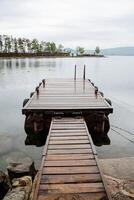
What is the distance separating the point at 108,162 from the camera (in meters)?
10.2

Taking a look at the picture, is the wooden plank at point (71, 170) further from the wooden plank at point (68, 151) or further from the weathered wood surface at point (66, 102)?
the weathered wood surface at point (66, 102)

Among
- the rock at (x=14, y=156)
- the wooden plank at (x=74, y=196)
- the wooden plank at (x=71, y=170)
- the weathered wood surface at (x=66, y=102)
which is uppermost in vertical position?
the weathered wood surface at (x=66, y=102)

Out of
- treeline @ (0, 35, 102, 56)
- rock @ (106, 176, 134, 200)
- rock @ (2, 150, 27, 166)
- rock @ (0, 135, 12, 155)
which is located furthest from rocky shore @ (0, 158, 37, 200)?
treeline @ (0, 35, 102, 56)

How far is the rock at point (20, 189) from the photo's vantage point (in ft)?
23.7

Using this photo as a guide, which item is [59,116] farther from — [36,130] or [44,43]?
[44,43]

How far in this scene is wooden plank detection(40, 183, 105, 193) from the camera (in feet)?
20.0

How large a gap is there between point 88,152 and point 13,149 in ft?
18.6

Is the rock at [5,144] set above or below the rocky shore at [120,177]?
below

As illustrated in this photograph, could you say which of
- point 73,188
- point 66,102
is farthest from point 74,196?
point 66,102

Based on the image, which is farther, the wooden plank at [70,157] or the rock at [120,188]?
the wooden plank at [70,157]

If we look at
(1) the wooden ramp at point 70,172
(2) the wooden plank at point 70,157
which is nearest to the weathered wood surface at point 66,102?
(1) the wooden ramp at point 70,172

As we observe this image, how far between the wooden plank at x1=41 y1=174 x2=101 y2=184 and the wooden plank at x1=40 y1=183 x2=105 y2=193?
0.59 feet

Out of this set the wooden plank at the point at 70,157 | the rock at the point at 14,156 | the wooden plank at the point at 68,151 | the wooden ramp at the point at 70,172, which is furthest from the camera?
the rock at the point at 14,156

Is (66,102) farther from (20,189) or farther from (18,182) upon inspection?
(20,189)
